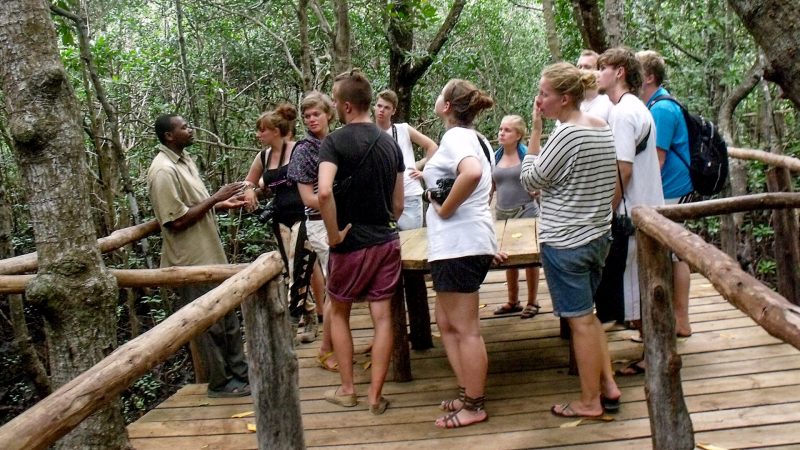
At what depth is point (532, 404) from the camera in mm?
3680

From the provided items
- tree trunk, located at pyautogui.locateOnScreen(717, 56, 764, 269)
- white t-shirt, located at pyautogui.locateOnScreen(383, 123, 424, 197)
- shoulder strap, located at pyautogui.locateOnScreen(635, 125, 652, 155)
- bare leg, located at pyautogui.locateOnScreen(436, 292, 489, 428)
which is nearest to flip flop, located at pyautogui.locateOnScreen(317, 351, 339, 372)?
bare leg, located at pyautogui.locateOnScreen(436, 292, 489, 428)

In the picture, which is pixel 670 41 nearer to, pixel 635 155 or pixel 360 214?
pixel 635 155

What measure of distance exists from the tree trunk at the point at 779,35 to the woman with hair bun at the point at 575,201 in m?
1.01

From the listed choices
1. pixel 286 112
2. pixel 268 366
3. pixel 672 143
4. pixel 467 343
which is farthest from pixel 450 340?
pixel 286 112

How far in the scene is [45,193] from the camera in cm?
248

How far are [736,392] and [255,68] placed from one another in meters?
9.28

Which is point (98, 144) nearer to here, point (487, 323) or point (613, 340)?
point (487, 323)

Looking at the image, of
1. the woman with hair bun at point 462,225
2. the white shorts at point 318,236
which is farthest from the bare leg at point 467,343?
the white shorts at point 318,236

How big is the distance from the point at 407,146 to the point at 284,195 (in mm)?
1039

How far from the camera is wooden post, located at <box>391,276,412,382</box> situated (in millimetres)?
4043

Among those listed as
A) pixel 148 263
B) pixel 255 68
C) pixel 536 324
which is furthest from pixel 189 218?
pixel 255 68

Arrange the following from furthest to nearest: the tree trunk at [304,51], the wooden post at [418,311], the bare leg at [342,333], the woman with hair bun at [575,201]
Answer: the tree trunk at [304,51] < the wooden post at [418,311] < the bare leg at [342,333] < the woman with hair bun at [575,201]

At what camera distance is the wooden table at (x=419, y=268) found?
3680mm

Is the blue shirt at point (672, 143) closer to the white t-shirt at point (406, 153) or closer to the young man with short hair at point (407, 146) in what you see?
the young man with short hair at point (407, 146)
